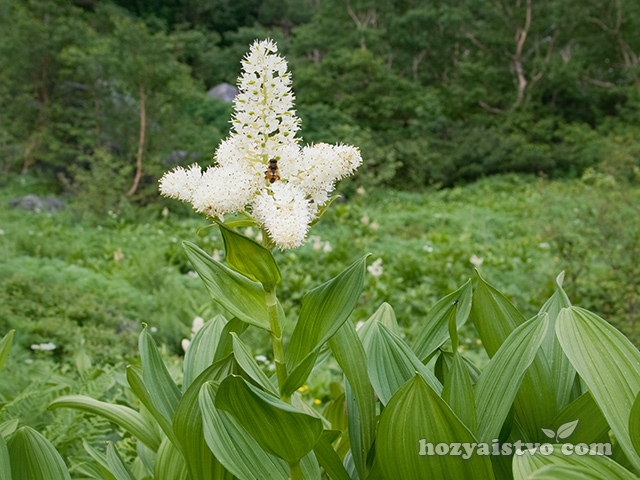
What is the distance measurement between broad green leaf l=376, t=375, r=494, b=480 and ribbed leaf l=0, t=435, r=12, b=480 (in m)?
0.47

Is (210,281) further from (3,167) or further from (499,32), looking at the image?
(499,32)

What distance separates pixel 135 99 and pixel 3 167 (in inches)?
104

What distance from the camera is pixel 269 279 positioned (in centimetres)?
81

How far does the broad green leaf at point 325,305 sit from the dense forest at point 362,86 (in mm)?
6835

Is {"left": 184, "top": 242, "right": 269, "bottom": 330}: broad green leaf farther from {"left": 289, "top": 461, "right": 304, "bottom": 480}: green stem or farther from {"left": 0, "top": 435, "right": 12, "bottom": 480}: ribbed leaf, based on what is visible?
{"left": 0, "top": 435, "right": 12, "bottom": 480}: ribbed leaf

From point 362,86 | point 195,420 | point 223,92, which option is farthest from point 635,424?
point 223,92

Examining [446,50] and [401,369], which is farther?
[446,50]

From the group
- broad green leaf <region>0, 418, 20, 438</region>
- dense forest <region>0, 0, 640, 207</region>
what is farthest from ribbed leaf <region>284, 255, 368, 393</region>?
dense forest <region>0, 0, 640, 207</region>

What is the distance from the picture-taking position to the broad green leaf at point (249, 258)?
2.49 feet

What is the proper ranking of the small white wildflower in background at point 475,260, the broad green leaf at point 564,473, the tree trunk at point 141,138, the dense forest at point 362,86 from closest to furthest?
the broad green leaf at point 564,473 → the small white wildflower in background at point 475,260 → the tree trunk at point 141,138 → the dense forest at point 362,86

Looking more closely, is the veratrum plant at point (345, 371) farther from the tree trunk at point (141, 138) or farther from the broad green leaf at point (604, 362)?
the tree trunk at point (141, 138)

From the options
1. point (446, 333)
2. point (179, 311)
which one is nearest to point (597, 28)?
point (179, 311)

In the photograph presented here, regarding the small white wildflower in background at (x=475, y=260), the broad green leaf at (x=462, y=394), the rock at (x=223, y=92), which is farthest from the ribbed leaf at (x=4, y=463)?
the rock at (x=223, y=92)

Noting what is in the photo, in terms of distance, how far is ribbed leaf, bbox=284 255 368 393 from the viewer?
2.60 feet
